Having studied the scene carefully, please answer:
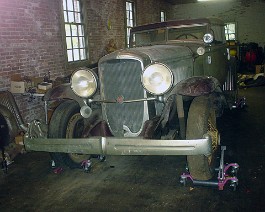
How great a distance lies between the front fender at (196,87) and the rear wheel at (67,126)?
148 cm

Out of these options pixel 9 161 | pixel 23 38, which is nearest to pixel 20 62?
pixel 23 38

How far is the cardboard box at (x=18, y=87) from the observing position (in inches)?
202

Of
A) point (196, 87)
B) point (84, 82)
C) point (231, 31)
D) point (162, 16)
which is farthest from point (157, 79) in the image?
point (231, 31)

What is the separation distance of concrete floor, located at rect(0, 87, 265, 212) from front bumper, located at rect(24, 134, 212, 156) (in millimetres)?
596

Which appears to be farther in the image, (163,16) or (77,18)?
(163,16)

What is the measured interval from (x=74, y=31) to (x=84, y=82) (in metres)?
4.44

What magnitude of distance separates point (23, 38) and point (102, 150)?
3.71 meters

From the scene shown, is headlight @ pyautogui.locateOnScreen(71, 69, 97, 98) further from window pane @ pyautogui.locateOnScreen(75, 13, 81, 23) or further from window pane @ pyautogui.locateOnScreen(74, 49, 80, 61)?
window pane @ pyautogui.locateOnScreen(75, 13, 81, 23)

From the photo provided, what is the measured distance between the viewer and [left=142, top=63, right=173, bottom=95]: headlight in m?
2.95

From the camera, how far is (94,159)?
4.30 metres

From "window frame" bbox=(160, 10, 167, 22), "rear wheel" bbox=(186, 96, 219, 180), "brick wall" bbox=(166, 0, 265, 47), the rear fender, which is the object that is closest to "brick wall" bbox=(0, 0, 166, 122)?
the rear fender

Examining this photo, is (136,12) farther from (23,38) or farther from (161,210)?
(161,210)

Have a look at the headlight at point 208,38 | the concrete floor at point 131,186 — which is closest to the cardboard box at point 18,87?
the concrete floor at point 131,186

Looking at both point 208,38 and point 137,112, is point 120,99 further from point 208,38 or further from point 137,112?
point 208,38
